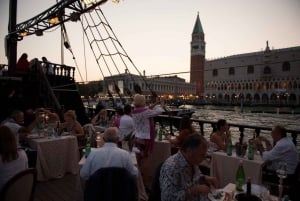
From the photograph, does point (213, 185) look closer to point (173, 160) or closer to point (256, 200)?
point (256, 200)

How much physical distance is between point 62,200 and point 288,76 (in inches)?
3217

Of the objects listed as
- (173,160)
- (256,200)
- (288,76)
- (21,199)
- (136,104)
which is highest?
(288,76)

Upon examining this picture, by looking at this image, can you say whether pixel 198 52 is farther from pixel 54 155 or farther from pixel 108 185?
pixel 108 185

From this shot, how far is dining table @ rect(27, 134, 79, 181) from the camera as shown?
517 cm

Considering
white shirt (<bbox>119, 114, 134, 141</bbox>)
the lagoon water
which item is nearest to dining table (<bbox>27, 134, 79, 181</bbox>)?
white shirt (<bbox>119, 114, 134, 141</bbox>)

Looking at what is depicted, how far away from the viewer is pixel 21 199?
2604mm

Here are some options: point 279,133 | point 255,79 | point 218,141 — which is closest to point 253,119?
point 218,141

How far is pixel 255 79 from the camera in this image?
8131cm

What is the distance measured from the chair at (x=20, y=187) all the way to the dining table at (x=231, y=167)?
2807mm

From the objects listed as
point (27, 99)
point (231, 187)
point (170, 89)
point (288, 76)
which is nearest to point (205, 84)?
point (170, 89)

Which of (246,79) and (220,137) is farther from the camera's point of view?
(246,79)

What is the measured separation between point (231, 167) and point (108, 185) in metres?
2.44

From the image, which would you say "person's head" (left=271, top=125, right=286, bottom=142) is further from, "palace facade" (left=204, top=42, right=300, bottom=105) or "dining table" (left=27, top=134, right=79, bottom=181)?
"palace facade" (left=204, top=42, right=300, bottom=105)

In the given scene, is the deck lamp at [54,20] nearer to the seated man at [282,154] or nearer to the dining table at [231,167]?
the dining table at [231,167]
